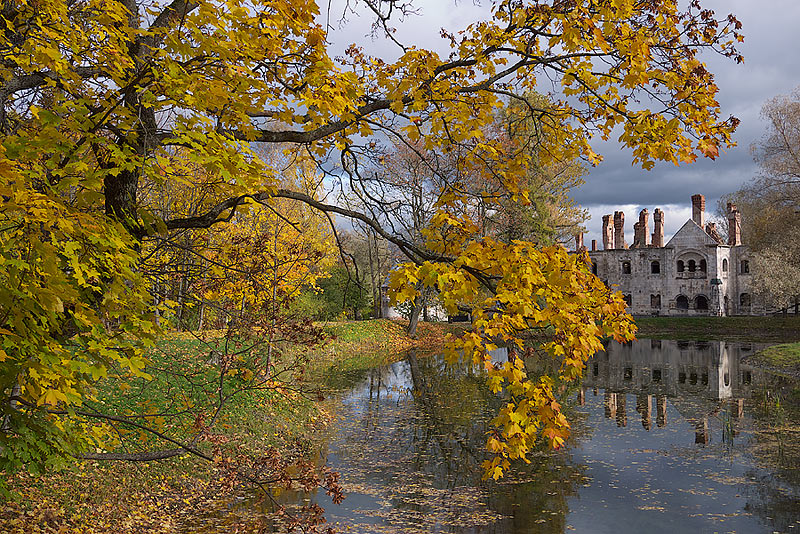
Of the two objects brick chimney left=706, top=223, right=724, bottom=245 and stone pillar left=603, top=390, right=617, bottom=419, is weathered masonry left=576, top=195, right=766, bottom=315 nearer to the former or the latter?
brick chimney left=706, top=223, right=724, bottom=245

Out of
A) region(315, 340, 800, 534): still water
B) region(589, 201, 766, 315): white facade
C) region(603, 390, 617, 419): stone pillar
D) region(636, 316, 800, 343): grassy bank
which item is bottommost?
region(315, 340, 800, 534): still water

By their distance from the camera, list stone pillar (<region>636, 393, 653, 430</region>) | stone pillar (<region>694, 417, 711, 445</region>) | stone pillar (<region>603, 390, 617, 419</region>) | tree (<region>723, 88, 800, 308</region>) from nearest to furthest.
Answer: stone pillar (<region>694, 417, 711, 445</region>) < stone pillar (<region>636, 393, 653, 430</region>) < stone pillar (<region>603, 390, 617, 419</region>) < tree (<region>723, 88, 800, 308</region>)

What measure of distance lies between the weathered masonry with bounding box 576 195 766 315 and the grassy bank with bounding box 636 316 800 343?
19.7 ft

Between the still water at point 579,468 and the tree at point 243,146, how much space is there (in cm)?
504

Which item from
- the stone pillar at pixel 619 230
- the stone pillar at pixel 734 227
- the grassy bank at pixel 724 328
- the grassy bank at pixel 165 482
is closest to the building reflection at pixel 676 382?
Answer: the grassy bank at pixel 724 328

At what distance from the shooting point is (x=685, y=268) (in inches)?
2159

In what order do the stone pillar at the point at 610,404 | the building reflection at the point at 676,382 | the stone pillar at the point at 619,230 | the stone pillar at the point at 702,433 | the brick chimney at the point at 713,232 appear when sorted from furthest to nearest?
the stone pillar at the point at 619,230 < the brick chimney at the point at 713,232 < the building reflection at the point at 676,382 < the stone pillar at the point at 610,404 < the stone pillar at the point at 702,433

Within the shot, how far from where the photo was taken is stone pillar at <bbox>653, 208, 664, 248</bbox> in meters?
56.9

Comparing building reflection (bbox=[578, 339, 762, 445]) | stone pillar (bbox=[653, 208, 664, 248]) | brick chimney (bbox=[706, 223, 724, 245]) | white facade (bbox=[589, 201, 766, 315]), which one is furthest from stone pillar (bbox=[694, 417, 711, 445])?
stone pillar (bbox=[653, 208, 664, 248])

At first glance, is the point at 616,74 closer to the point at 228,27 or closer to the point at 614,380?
the point at 228,27

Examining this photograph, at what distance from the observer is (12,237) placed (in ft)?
12.7

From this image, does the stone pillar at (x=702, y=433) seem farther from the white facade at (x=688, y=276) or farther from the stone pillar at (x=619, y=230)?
the stone pillar at (x=619, y=230)

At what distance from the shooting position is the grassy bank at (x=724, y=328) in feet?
136

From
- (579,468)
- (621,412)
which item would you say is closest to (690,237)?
→ (621,412)
